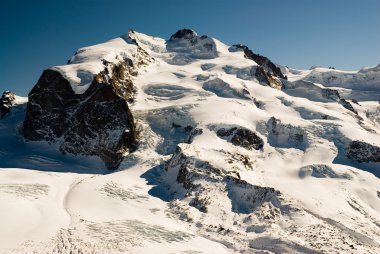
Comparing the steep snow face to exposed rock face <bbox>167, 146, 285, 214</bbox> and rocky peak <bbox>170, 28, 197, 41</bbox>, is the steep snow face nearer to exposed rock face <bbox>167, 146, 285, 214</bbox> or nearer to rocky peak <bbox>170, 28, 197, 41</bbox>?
rocky peak <bbox>170, 28, 197, 41</bbox>

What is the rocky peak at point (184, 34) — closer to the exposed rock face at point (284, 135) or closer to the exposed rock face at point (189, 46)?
the exposed rock face at point (189, 46)

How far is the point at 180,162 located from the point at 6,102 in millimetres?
45465

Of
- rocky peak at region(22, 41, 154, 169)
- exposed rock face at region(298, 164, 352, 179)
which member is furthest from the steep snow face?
rocky peak at region(22, 41, 154, 169)

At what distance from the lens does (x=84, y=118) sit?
2584 inches

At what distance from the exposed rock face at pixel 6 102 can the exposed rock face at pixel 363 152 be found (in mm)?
63438

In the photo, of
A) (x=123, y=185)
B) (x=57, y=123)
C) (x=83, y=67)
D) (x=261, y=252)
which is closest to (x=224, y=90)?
(x=83, y=67)

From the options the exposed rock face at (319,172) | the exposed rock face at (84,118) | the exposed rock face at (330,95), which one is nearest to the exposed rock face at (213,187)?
the exposed rock face at (84,118)

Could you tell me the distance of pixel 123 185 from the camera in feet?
163

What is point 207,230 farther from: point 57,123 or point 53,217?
point 57,123

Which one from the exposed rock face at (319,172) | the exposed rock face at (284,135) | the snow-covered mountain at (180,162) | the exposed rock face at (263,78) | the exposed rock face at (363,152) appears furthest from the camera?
the exposed rock face at (263,78)

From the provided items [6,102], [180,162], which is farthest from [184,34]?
[180,162]

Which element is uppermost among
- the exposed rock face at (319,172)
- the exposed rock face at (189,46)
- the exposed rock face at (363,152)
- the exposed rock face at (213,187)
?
the exposed rock face at (189,46)

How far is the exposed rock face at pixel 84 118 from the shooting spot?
62303 millimetres

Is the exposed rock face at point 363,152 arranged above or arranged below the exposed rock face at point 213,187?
above
